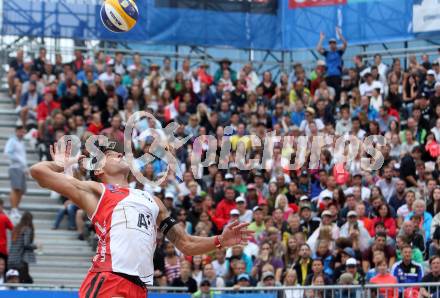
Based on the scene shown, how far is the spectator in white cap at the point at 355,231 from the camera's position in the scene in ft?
62.8

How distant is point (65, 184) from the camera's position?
10023 millimetres

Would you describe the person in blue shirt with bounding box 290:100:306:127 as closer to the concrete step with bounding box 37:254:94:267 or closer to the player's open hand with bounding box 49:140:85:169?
the concrete step with bounding box 37:254:94:267

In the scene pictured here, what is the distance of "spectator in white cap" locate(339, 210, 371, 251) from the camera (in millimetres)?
19156

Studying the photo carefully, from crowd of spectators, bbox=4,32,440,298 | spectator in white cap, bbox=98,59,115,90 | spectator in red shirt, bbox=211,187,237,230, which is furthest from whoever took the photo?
spectator in white cap, bbox=98,59,115,90

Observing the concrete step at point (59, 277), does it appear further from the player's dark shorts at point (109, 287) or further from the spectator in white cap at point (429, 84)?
the player's dark shorts at point (109, 287)

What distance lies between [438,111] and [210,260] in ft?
19.9

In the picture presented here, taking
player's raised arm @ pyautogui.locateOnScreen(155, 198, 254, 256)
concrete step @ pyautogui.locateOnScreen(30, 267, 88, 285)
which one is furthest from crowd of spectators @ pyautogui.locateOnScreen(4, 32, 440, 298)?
player's raised arm @ pyautogui.locateOnScreen(155, 198, 254, 256)

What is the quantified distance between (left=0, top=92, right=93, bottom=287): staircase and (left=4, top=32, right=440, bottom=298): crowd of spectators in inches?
18.7

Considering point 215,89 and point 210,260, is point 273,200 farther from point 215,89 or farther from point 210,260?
point 215,89

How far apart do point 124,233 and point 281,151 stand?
13706mm

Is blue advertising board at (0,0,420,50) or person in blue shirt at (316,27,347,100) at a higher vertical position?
blue advertising board at (0,0,420,50)

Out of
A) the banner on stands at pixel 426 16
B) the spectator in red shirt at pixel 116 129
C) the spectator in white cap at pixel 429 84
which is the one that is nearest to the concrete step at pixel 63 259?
the spectator in red shirt at pixel 116 129

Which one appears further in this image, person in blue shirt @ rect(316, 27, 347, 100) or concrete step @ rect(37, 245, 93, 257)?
person in blue shirt @ rect(316, 27, 347, 100)

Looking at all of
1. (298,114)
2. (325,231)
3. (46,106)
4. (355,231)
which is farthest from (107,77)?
(355,231)
